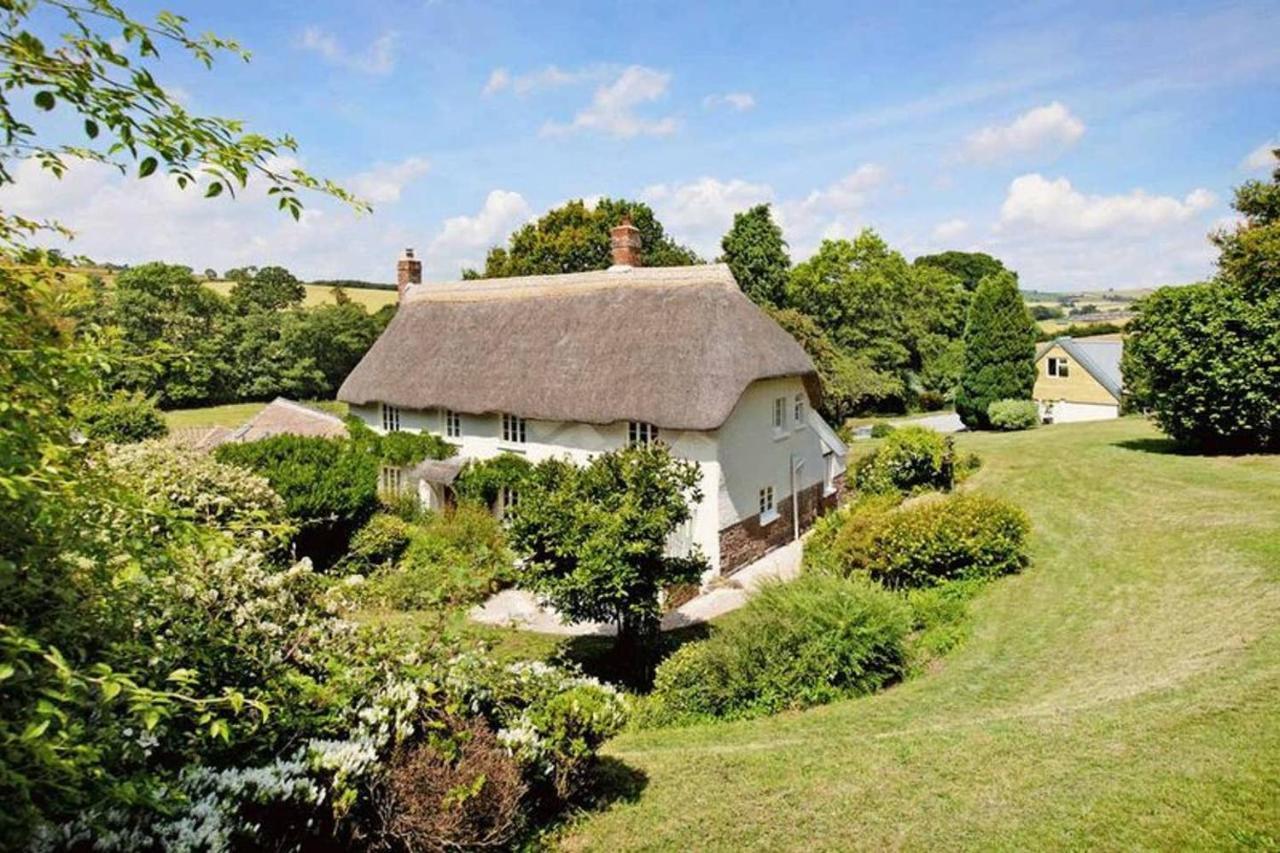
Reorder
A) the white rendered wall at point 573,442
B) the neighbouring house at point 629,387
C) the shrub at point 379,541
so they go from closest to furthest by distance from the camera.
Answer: the white rendered wall at point 573,442 < the neighbouring house at point 629,387 < the shrub at point 379,541

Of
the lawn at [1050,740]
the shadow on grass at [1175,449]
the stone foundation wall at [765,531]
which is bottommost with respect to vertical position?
the stone foundation wall at [765,531]

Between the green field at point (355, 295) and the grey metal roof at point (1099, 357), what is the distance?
5076cm

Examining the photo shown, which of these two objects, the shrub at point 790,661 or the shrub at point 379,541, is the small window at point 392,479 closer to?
the shrub at point 379,541

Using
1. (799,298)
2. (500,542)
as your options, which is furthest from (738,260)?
(500,542)

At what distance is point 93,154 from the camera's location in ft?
11.1

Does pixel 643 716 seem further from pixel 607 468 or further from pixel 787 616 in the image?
pixel 607 468

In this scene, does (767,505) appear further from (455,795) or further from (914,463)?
(455,795)

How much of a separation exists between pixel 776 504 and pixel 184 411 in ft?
139

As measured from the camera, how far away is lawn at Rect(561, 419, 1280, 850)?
18.9ft

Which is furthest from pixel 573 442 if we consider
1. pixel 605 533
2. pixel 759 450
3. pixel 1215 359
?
pixel 1215 359

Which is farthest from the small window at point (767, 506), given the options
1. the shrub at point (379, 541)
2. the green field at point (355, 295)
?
the green field at point (355, 295)

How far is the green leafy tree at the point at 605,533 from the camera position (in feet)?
38.9

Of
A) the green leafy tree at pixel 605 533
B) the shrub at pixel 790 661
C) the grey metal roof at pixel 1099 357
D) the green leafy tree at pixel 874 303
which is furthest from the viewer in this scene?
the green leafy tree at pixel 874 303

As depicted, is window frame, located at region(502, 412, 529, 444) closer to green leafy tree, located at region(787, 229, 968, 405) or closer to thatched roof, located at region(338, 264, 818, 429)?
thatched roof, located at region(338, 264, 818, 429)
